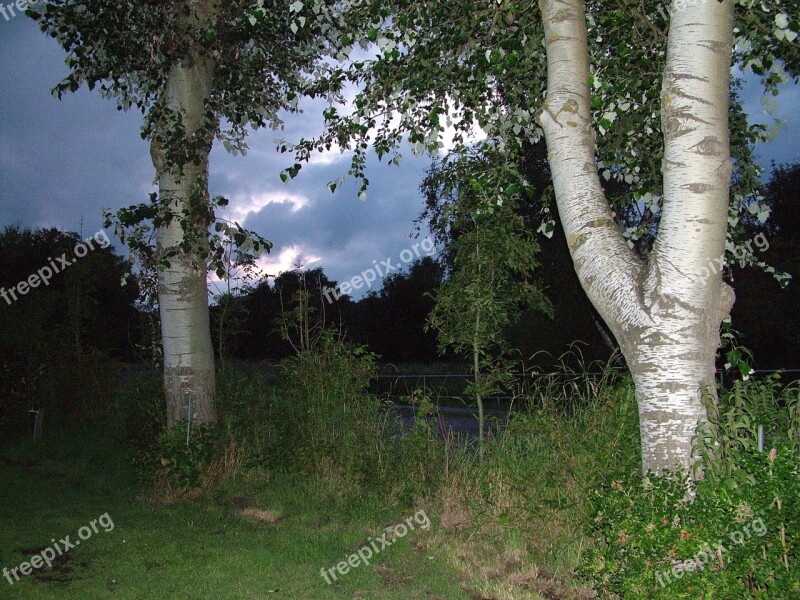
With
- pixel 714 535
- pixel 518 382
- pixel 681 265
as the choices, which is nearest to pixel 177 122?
pixel 518 382

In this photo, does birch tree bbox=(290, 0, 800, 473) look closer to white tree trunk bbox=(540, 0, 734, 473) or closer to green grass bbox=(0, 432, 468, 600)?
white tree trunk bbox=(540, 0, 734, 473)

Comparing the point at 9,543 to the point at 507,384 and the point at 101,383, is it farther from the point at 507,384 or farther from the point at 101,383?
the point at 101,383

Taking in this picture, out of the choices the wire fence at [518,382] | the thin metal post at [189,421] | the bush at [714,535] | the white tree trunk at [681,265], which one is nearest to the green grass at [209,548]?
the thin metal post at [189,421]

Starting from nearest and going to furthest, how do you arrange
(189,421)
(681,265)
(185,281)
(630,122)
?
1. (681,265)
2. (630,122)
3. (189,421)
4. (185,281)

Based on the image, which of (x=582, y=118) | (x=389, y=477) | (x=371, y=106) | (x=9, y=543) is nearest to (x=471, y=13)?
(x=371, y=106)

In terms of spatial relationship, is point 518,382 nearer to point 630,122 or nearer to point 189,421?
point 630,122

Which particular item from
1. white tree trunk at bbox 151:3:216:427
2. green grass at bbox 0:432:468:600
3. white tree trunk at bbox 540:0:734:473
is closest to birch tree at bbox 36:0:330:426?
white tree trunk at bbox 151:3:216:427

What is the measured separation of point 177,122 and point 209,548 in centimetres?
519

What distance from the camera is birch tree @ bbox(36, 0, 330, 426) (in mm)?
8453

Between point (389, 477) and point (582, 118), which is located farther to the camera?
point (389, 477)

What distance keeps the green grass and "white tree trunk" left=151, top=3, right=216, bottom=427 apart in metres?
1.31

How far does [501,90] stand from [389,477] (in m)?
4.55

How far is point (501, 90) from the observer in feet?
26.2

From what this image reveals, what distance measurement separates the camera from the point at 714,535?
11.4 feet
